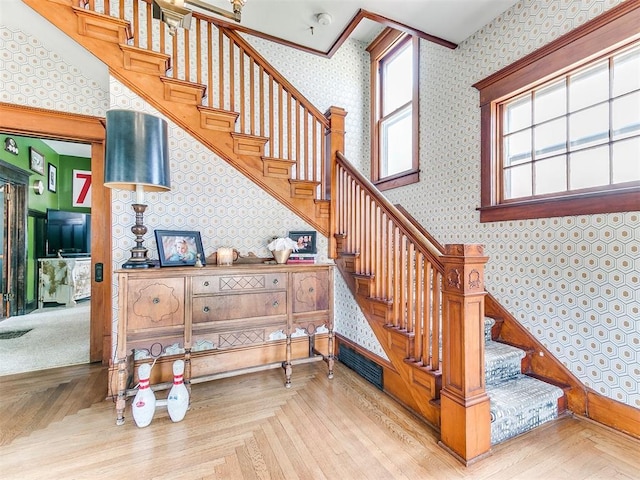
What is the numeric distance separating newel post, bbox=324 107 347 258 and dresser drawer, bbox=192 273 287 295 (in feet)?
2.59

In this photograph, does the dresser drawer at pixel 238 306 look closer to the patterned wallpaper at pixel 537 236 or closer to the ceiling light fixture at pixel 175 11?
the ceiling light fixture at pixel 175 11

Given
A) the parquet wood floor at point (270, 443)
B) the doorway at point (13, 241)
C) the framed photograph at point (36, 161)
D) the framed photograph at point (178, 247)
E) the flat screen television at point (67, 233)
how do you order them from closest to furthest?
1. the parquet wood floor at point (270, 443)
2. the framed photograph at point (178, 247)
3. the doorway at point (13, 241)
4. the framed photograph at point (36, 161)
5. the flat screen television at point (67, 233)

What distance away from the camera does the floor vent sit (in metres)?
2.46

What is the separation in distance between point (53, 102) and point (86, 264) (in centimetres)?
417

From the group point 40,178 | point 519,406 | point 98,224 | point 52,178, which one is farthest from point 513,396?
point 52,178

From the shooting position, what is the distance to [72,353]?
3074mm

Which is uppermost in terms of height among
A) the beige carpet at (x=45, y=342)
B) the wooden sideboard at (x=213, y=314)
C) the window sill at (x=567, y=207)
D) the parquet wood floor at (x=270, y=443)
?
the window sill at (x=567, y=207)

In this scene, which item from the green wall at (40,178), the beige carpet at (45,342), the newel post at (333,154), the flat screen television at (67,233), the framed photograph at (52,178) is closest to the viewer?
the beige carpet at (45,342)

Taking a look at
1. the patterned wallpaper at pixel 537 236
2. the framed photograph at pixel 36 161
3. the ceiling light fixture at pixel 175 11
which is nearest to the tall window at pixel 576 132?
the patterned wallpaper at pixel 537 236

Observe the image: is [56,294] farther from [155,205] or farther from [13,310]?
[155,205]

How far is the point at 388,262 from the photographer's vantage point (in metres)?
2.32

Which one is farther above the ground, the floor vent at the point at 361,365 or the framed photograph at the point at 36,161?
the framed photograph at the point at 36,161

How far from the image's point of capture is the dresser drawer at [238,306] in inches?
85.0

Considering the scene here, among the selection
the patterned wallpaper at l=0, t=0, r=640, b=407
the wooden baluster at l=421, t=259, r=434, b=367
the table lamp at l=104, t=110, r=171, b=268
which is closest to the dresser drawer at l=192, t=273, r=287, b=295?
the table lamp at l=104, t=110, r=171, b=268
